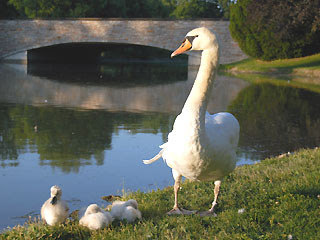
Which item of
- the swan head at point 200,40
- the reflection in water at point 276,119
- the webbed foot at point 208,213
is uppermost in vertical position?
the swan head at point 200,40

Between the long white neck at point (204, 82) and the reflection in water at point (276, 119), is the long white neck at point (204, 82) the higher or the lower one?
the higher one

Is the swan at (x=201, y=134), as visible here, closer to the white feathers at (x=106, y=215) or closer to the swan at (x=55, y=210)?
the white feathers at (x=106, y=215)

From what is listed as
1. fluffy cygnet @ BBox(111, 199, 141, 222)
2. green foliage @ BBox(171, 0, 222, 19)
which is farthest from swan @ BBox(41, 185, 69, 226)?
green foliage @ BBox(171, 0, 222, 19)

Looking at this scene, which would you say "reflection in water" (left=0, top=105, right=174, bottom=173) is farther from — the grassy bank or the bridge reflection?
the grassy bank

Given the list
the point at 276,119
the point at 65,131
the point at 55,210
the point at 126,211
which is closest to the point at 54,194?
the point at 55,210

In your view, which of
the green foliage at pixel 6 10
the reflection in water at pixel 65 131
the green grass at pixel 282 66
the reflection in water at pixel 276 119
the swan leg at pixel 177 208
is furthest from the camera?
the green foliage at pixel 6 10

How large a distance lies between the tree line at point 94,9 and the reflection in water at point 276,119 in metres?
40.1

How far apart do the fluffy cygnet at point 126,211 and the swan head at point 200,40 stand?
1.56 meters

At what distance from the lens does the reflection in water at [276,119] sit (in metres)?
10.7

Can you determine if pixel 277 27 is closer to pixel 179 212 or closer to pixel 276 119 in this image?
pixel 276 119

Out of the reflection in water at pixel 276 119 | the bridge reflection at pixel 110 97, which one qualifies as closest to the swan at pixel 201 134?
the reflection in water at pixel 276 119

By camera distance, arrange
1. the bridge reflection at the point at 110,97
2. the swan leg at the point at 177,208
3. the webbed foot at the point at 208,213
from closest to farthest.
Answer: the webbed foot at the point at 208,213
the swan leg at the point at 177,208
the bridge reflection at the point at 110,97

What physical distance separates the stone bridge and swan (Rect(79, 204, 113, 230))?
44083mm

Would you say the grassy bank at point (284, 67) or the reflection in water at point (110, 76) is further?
the grassy bank at point (284, 67)
